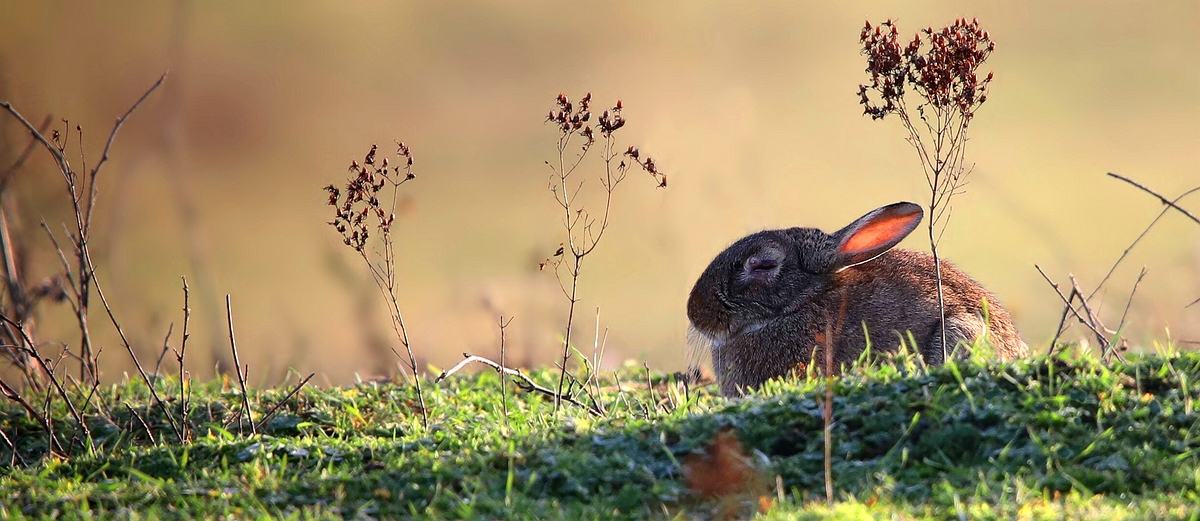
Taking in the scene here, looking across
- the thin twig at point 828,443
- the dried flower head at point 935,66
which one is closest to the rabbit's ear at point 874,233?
the dried flower head at point 935,66

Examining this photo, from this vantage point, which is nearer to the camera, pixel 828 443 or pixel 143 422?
pixel 828 443

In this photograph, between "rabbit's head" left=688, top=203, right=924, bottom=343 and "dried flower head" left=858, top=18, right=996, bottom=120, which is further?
"rabbit's head" left=688, top=203, right=924, bottom=343

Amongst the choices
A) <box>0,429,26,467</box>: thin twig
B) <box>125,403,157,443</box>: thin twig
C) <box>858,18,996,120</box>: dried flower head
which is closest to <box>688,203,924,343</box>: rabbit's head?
<box>858,18,996,120</box>: dried flower head

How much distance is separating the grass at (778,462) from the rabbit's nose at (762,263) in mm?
1738

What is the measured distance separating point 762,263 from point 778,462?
8.69ft

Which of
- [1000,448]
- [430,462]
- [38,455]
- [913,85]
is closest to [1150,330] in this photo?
[913,85]

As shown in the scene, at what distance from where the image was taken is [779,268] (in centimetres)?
711

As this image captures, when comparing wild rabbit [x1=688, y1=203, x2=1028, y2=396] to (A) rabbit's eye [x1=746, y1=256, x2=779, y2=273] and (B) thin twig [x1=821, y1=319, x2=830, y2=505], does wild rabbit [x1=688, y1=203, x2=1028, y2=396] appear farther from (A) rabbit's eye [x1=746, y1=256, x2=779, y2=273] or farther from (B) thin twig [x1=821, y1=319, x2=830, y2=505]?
(B) thin twig [x1=821, y1=319, x2=830, y2=505]

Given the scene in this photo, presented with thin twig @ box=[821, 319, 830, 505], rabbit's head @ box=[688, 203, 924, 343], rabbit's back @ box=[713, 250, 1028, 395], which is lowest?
thin twig @ box=[821, 319, 830, 505]

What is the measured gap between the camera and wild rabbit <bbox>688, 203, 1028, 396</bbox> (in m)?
6.55

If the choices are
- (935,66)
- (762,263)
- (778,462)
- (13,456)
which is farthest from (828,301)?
(13,456)

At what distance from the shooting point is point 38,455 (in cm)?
615

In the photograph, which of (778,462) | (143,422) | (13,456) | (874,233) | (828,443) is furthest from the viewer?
(874,233)

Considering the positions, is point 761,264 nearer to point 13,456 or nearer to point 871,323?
point 871,323
